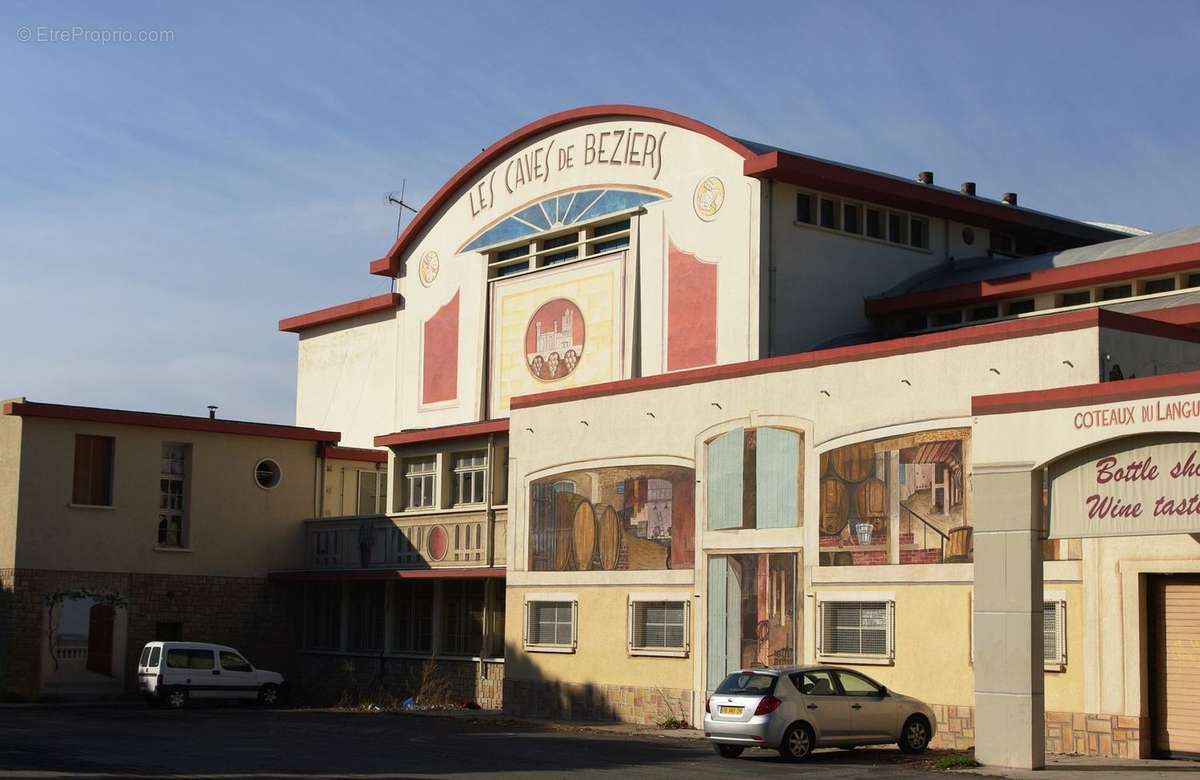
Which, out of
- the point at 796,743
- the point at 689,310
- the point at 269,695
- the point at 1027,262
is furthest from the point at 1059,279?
the point at 269,695

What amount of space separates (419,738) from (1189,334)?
1425 centimetres

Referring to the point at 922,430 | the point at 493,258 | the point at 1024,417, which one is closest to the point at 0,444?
the point at 493,258

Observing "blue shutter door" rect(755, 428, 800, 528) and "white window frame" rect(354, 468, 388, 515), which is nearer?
"blue shutter door" rect(755, 428, 800, 528)

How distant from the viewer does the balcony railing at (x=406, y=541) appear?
36.2 meters

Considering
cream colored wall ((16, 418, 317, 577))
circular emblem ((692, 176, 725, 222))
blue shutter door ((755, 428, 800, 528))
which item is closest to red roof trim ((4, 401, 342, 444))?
cream colored wall ((16, 418, 317, 577))

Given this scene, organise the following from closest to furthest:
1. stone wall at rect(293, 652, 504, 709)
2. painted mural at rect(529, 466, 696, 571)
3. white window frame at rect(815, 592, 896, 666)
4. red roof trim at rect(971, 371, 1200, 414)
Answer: red roof trim at rect(971, 371, 1200, 414) < white window frame at rect(815, 592, 896, 666) < painted mural at rect(529, 466, 696, 571) < stone wall at rect(293, 652, 504, 709)

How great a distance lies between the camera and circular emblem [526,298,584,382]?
125 feet

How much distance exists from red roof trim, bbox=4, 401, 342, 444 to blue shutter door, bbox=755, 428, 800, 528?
1790 cm

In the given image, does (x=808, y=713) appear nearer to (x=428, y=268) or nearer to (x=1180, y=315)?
(x=1180, y=315)

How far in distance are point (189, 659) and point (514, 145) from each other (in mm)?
15001

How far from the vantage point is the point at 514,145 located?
4072 cm

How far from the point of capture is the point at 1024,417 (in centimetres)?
2208

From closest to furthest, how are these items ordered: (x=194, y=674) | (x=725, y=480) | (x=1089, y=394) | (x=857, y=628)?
(x=1089, y=394) → (x=857, y=628) → (x=725, y=480) → (x=194, y=674)

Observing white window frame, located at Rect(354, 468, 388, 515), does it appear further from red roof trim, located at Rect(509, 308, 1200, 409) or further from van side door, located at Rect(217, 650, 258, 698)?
red roof trim, located at Rect(509, 308, 1200, 409)
